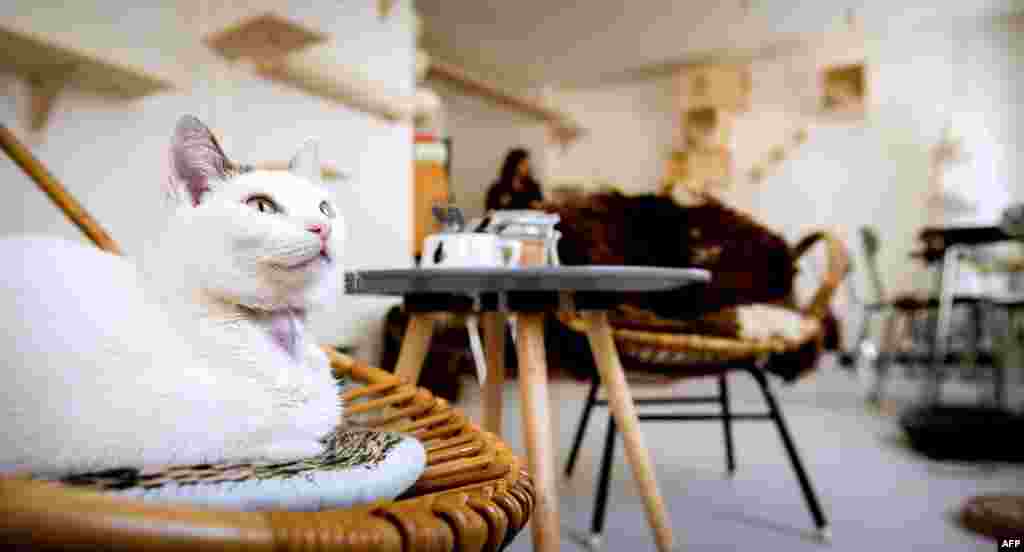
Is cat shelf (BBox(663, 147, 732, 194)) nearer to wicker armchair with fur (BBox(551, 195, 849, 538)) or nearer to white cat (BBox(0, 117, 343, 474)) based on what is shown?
wicker armchair with fur (BBox(551, 195, 849, 538))

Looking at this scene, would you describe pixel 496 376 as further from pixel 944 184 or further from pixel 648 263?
pixel 944 184

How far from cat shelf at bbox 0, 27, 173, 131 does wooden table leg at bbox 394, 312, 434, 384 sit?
852 mm

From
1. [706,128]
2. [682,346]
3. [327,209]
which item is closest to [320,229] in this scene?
[327,209]

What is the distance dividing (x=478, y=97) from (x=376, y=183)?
0.62m

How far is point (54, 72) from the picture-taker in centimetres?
130

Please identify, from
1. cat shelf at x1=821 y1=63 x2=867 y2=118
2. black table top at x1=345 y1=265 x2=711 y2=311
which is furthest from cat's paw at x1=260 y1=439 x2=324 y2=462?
cat shelf at x1=821 y1=63 x2=867 y2=118

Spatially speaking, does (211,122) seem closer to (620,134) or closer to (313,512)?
(313,512)

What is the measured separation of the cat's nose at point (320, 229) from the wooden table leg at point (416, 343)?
24.7 inches

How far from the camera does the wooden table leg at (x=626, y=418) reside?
106cm

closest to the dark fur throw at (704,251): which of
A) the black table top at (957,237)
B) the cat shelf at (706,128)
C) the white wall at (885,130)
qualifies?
the black table top at (957,237)

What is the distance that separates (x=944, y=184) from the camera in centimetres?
431

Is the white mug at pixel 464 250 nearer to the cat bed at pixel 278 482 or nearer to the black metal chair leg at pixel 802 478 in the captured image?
the cat bed at pixel 278 482

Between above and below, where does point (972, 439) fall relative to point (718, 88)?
below

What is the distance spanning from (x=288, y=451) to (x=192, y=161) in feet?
0.65
